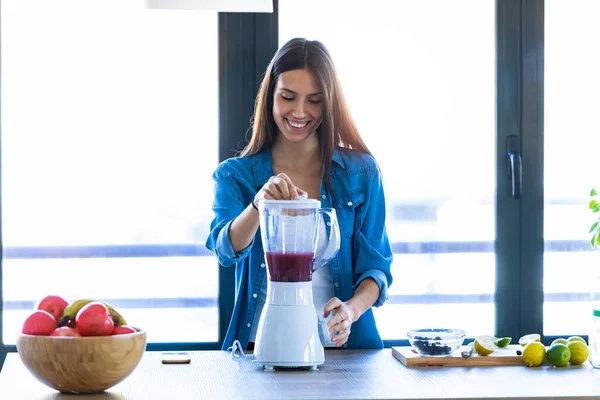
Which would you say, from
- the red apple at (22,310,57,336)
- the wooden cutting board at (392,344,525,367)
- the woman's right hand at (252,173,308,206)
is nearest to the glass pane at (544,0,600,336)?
the wooden cutting board at (392,344,525,367)

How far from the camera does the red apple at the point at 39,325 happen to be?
1.67 meters

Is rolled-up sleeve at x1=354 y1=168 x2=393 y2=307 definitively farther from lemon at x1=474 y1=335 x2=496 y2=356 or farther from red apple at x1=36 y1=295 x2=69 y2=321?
red apple at x1=36 y1=295 x2=69 y2=321

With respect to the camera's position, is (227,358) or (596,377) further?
(227,358)

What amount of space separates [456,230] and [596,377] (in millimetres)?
1625

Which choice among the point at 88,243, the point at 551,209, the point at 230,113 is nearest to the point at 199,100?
the point at 230,113

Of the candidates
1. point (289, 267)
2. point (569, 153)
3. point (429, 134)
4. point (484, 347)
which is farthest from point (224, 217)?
point (569, 153)

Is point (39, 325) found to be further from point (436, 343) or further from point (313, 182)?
point (313, 182)

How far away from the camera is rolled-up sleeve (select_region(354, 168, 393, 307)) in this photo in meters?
2.26

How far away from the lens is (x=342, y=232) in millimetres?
2346

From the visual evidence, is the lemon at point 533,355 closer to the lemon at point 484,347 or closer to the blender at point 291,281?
the lemon at point 484,347

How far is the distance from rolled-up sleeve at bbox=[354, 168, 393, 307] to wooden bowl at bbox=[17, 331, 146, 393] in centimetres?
77

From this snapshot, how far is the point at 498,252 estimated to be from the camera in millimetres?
3436

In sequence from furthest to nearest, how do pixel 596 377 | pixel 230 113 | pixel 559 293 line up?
pixel 559 293
pixel 230 113
pixel 596 377

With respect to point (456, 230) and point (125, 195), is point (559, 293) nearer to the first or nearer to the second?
point (456, 230)
